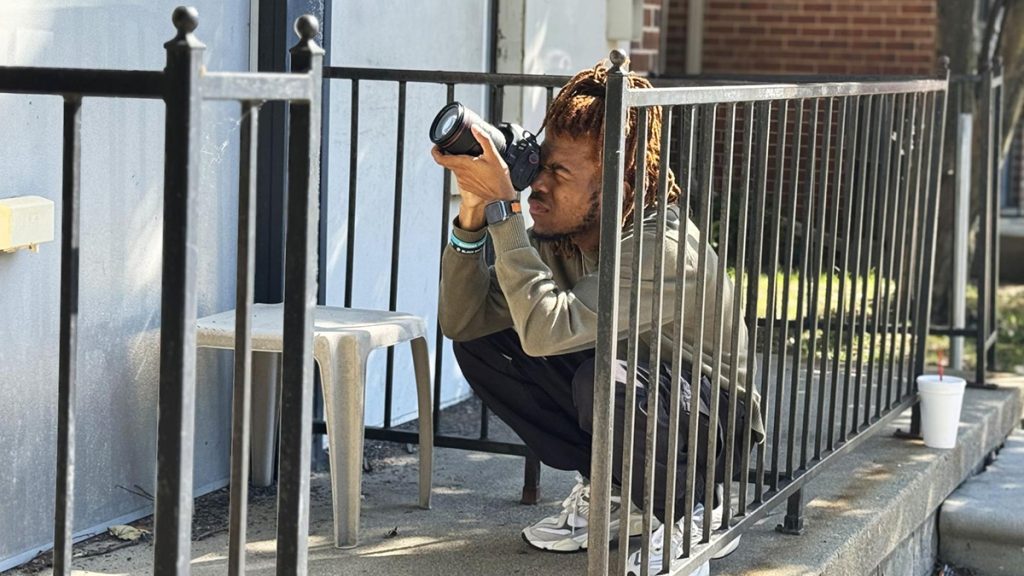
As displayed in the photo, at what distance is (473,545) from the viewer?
353cm

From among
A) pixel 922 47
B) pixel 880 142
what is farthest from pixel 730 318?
pixel 922 47

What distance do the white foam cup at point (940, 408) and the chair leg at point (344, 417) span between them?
205 centimetres

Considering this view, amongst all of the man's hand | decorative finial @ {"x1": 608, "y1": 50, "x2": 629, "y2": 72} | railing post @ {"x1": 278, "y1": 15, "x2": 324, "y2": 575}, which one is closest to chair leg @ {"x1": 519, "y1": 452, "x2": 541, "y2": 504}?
the man's hand

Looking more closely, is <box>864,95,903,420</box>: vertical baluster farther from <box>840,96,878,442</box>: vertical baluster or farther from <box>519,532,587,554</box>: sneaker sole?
<box>519,532,587,554</box>: sneaker sole

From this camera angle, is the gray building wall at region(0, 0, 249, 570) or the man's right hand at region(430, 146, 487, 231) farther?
the gray building wall at region(0, 0, 249, 570)

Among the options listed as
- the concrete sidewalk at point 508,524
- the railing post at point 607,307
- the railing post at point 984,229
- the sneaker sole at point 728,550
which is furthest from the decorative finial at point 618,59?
the railing post at point 984,229

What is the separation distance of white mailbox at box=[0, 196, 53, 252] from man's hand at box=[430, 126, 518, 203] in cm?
86

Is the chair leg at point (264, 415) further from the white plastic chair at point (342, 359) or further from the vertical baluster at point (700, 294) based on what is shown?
the vertical baluster at point (700, 294)

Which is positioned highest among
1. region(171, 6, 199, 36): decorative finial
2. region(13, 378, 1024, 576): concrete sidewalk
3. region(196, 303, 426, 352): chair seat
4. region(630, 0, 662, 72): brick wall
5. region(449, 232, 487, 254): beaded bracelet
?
region(630, 0, 662, 72): brick wall

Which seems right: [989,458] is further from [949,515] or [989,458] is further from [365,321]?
[365,321]

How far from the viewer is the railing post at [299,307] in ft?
6.68

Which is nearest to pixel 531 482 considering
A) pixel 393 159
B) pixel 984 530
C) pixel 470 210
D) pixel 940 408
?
pixel 470 210

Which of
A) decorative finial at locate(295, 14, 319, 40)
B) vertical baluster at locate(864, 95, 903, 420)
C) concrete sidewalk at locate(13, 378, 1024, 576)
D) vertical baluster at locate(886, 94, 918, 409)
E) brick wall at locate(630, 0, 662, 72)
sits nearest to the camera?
decorative finial at locate(295, 14, 319, 40)

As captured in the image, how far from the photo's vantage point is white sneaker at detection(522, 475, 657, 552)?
345cm
